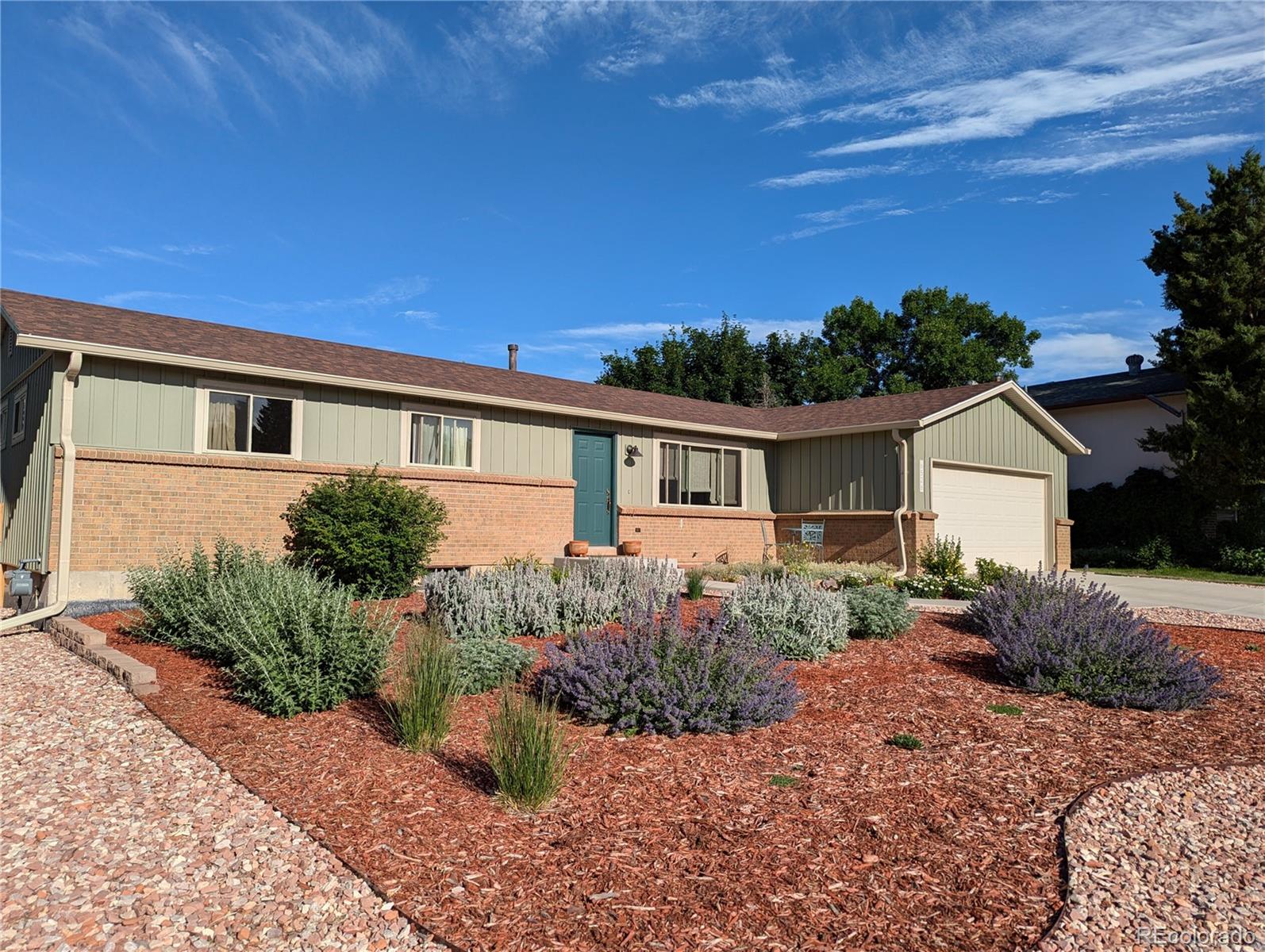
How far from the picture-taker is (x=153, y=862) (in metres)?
3.45

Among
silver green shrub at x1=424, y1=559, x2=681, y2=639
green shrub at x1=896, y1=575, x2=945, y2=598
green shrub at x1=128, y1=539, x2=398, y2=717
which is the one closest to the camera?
green shrub at x1=128, y1=539, x2=398, y2=717

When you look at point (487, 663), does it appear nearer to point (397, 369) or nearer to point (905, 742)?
point (905, 742)

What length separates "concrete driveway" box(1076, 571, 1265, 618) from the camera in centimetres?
1170

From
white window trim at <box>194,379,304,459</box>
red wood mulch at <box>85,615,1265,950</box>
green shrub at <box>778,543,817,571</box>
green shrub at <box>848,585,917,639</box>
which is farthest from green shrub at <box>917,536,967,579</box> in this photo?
white window trim at <box>194,379,304,459</box>

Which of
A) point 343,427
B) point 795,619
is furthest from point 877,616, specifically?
point 343,427

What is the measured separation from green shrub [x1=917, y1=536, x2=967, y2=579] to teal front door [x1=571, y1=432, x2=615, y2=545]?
542cm

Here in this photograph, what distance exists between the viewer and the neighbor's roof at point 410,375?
34.1 ft

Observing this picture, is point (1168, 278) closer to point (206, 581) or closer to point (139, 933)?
point (206, 581)

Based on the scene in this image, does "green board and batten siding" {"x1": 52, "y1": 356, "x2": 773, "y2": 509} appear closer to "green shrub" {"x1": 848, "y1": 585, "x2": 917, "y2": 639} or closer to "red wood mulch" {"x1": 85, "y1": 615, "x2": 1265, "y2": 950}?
"red wood mulch" {"x1": 85, "y1": 615, "x2": 1265, "y2": 950}

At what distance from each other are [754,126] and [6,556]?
1337cm

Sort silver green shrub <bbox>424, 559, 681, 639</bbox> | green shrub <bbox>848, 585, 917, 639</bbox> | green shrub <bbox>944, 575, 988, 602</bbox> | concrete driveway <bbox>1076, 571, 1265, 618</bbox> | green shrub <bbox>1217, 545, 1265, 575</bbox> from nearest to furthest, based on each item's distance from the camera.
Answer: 1. silver green shrub <bbox>424, 559, 681, 639</bbox>
2. green shrub <bbox>848, 585, 917, 639</bbox>
3. green shrub <bbox>944, 575, 988, 602</bbox>
4. concrete driveway <bbox>1076, 571, 1265, 618</bbox>
5. green shrub <bbox>1217, 545, 1265, 575</bbox>

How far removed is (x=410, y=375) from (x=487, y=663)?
8057mm

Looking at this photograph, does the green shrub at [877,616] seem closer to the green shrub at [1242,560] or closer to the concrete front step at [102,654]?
the concrete front step at [102,654]

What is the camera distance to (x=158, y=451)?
10398mm
